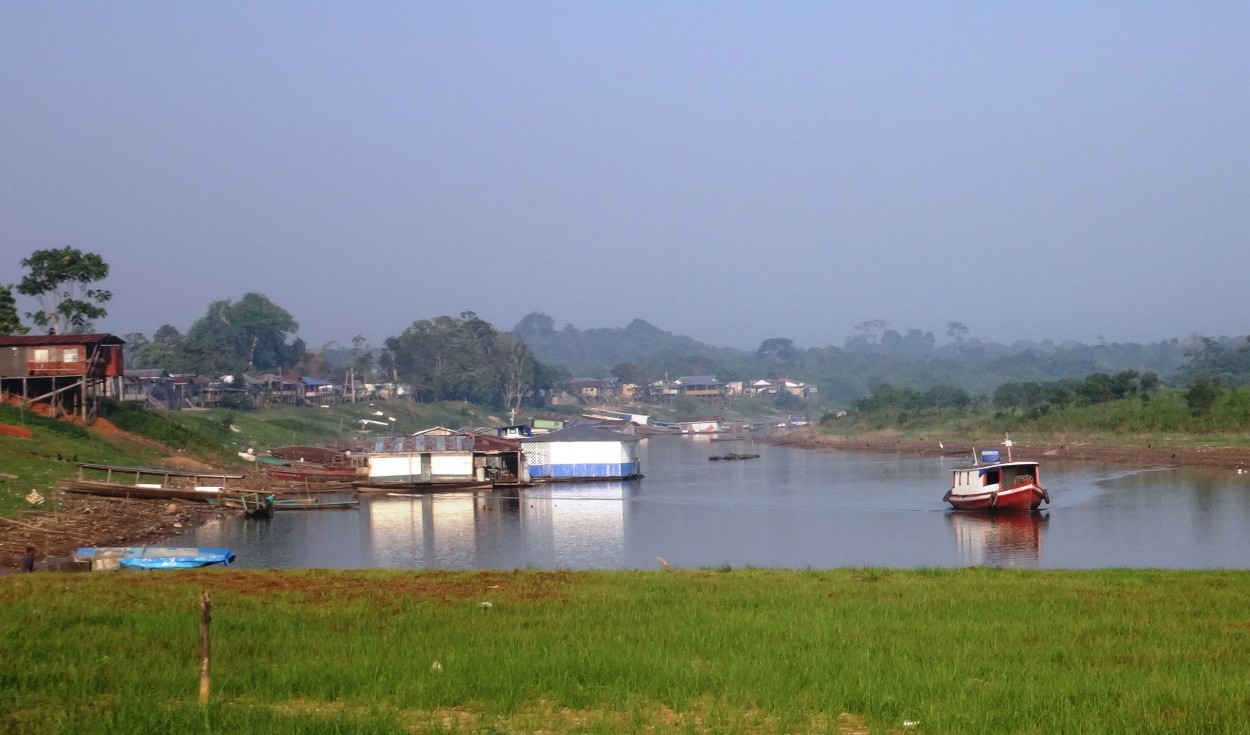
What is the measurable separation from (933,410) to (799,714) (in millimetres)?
→ 90643

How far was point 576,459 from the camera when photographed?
6222 centimetres

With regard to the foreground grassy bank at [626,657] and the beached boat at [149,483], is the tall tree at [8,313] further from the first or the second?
the foreground grassy bank at [626,657]

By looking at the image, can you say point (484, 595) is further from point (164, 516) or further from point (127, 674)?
point (164, 516)

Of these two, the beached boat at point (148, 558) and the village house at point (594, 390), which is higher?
the village house at point (594, 390)

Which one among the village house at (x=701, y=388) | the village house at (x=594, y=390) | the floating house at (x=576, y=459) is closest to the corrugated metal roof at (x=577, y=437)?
the floating house at (x=576, y=459)

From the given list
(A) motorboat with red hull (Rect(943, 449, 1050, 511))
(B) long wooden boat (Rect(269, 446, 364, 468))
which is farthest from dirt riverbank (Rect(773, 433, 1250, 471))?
(B) long wooden boat (Rect(269, 446, 364, 468))

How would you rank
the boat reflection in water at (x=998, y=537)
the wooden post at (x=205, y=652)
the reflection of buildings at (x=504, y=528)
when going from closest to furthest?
the wooden post at (x=205, y=652) → the boat reflection in water at (x=998, y=537) → the reflection of buildings at (x=504, y=528)

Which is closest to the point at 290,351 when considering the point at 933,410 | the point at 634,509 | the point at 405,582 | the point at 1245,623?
the point at 933,410

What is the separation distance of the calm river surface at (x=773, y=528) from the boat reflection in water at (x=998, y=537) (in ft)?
0.22

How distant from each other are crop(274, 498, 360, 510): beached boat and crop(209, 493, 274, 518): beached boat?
3.84 feet

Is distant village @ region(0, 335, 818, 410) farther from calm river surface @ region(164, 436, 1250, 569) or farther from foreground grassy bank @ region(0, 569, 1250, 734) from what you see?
foreground grassy bank @ region(0, 569, 1250, 734)

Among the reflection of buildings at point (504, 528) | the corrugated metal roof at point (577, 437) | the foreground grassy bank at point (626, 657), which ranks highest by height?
the corrugated metal roof at point (577, 437)

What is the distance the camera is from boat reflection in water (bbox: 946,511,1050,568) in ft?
101

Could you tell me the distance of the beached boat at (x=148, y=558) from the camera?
22.8 m
